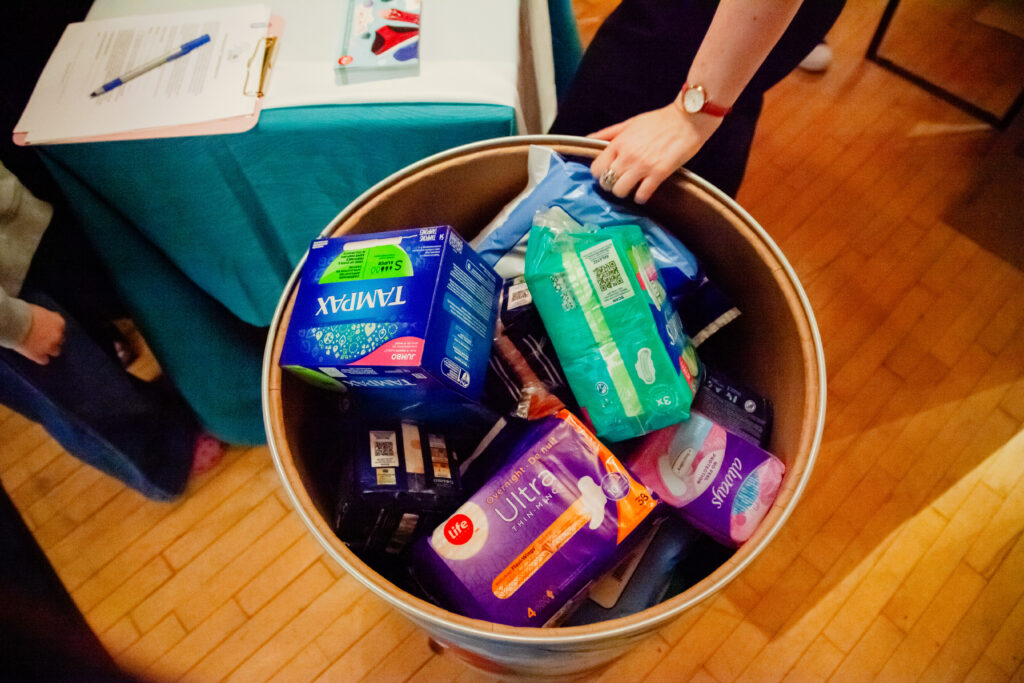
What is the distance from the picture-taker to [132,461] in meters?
1.14

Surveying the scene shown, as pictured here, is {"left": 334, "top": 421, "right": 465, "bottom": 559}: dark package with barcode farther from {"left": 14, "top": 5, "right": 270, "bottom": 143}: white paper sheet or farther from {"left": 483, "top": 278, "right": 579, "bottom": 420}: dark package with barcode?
{"left": 14, "top": 5, "right": 270, "bottom": 143}: white paper sheet

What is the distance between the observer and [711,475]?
0.70m

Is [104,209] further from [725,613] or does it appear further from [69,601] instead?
[725,613]

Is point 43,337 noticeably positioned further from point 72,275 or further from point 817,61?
point 817,61

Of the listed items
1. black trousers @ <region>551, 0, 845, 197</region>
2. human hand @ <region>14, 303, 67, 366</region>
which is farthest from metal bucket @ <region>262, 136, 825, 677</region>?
human hand @ <region>14, 303, 67, 366</region>

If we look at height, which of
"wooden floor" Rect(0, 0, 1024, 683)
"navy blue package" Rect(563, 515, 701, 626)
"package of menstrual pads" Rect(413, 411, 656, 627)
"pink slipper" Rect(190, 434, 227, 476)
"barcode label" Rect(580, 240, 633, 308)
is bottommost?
"wooden floor" Rect(0, 0, 1024, 683)

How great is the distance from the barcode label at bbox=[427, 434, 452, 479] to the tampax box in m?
0.10

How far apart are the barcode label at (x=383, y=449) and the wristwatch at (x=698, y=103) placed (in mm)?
516

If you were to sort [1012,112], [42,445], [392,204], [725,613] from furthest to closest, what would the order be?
[1012,112] → [42,445] → [725,613] → [392,204]

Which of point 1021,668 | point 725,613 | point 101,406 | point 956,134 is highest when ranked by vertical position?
point 101,406

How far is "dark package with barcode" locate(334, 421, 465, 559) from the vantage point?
2.18ft

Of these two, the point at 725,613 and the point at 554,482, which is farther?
the point at 725,613

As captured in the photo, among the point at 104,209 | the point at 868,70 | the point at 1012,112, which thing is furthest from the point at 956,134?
the point at 104,209

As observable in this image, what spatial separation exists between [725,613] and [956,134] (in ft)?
4.89
